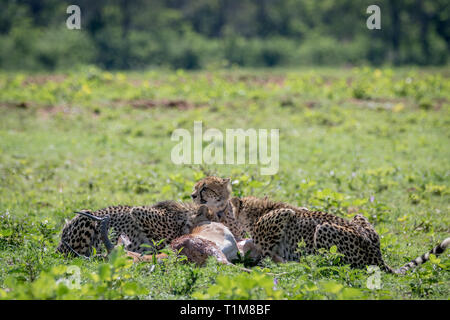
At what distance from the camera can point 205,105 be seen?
1880 cm

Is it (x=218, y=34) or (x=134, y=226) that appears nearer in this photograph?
(x=134, y=226)

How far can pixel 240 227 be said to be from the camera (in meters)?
7.46

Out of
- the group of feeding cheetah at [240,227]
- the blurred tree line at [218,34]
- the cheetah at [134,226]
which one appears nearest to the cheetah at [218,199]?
the group of feeding cheetah at [240,227]

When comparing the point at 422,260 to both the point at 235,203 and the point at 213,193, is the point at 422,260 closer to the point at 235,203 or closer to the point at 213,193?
the point at 235,203

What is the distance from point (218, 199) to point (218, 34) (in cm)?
3391

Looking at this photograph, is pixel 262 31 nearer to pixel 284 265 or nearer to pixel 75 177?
pixel 75 177

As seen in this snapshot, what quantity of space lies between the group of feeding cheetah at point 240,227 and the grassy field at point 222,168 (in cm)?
32

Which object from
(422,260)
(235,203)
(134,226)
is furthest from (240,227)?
(422,260)

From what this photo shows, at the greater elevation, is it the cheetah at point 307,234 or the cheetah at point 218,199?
the cheetah at point 218,199

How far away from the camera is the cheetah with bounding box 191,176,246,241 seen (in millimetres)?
7297

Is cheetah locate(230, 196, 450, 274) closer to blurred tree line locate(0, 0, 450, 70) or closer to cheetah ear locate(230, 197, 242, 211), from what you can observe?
cheetah ear locate(230, 197, 242, 211)

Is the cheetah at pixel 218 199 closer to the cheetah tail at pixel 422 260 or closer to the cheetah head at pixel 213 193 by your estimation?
the cheetah head at pixel 213 193

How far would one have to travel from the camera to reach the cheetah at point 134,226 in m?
6.80
